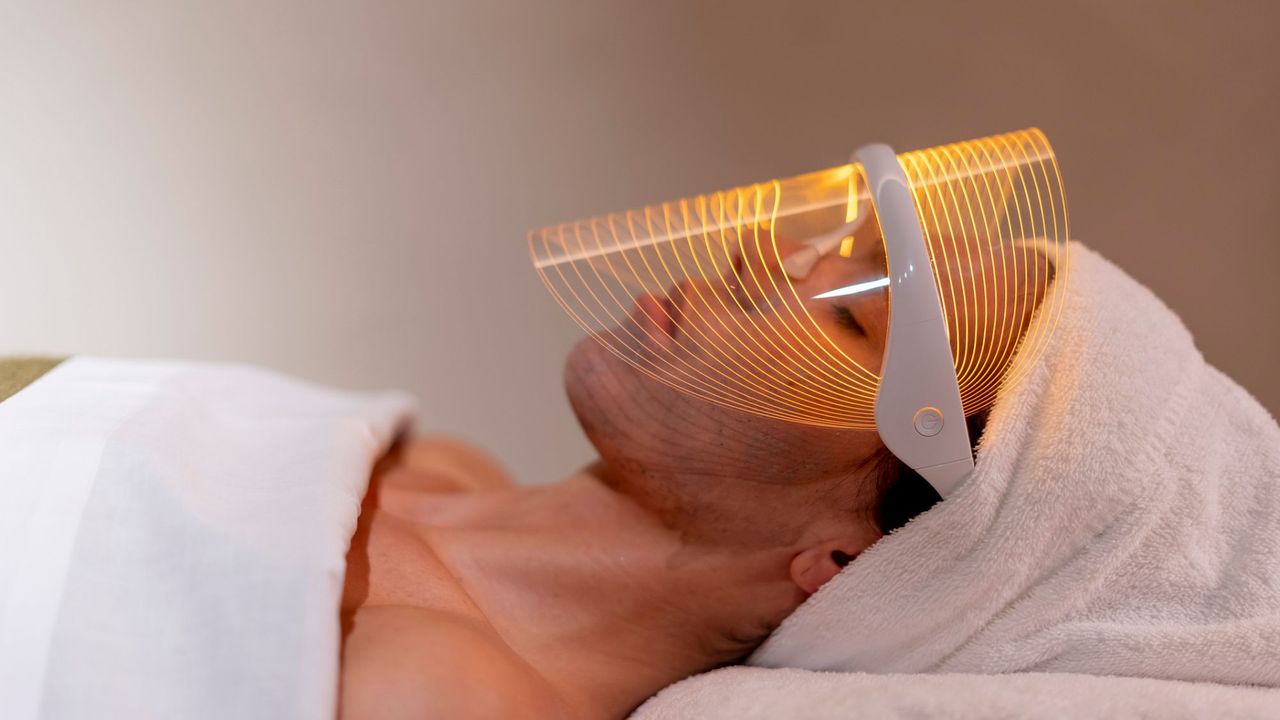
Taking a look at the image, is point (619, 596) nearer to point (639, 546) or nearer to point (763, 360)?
point (639, 546)

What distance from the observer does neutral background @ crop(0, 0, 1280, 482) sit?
1.49 m

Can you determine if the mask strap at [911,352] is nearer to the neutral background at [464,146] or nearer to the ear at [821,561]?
the ear at [821,561]

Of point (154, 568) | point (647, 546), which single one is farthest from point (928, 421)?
point (154, 568)

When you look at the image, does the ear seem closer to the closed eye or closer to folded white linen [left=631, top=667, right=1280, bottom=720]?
folded white linen [left=631, top=667, right=1280, bottom=720]

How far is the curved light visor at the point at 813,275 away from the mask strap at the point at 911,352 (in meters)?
0.02

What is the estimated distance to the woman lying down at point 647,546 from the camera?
2.62ft

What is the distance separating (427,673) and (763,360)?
0.37m

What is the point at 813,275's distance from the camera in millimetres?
869

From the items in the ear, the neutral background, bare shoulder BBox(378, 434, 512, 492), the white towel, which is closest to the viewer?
the white towel

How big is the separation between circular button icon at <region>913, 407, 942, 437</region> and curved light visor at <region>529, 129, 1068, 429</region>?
0.04m

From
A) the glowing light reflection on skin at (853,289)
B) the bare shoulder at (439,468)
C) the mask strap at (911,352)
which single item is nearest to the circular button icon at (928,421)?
the mask strap at (911,352)

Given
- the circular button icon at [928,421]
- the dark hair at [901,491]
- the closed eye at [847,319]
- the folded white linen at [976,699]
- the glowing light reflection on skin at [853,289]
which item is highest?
the glowing light reflection on skin at [853,289]

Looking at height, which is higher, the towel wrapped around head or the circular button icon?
the circular button icon

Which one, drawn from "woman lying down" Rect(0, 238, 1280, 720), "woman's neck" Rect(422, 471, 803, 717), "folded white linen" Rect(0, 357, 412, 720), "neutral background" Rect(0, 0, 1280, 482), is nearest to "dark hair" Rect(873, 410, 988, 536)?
"woman lying down" Rect(0, 238, 1280, 720)
